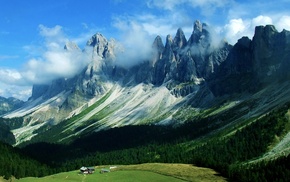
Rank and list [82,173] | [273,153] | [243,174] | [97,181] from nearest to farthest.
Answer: [243,174] → [97,181] → [82,173] → [273,153]

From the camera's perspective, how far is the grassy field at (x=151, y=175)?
130 metres

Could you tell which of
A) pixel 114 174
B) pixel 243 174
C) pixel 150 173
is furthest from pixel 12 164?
pixel 243 174

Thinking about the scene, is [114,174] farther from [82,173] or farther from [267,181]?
[267,181]

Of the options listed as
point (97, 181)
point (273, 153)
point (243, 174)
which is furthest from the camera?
point (273, 153)

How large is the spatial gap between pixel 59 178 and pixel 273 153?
107078mm

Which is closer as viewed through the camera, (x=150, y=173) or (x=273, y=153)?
(x=150, y=173)

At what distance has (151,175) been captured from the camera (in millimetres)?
138375

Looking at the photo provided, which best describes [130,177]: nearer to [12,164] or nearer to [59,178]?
[59,178]

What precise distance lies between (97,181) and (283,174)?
2581 inches

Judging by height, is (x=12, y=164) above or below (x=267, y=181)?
above

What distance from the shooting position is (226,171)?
13312 centimetres

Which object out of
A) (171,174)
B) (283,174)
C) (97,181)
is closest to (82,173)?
(97,181)

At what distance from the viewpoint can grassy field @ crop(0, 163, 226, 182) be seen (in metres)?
130

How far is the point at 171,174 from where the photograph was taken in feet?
447
